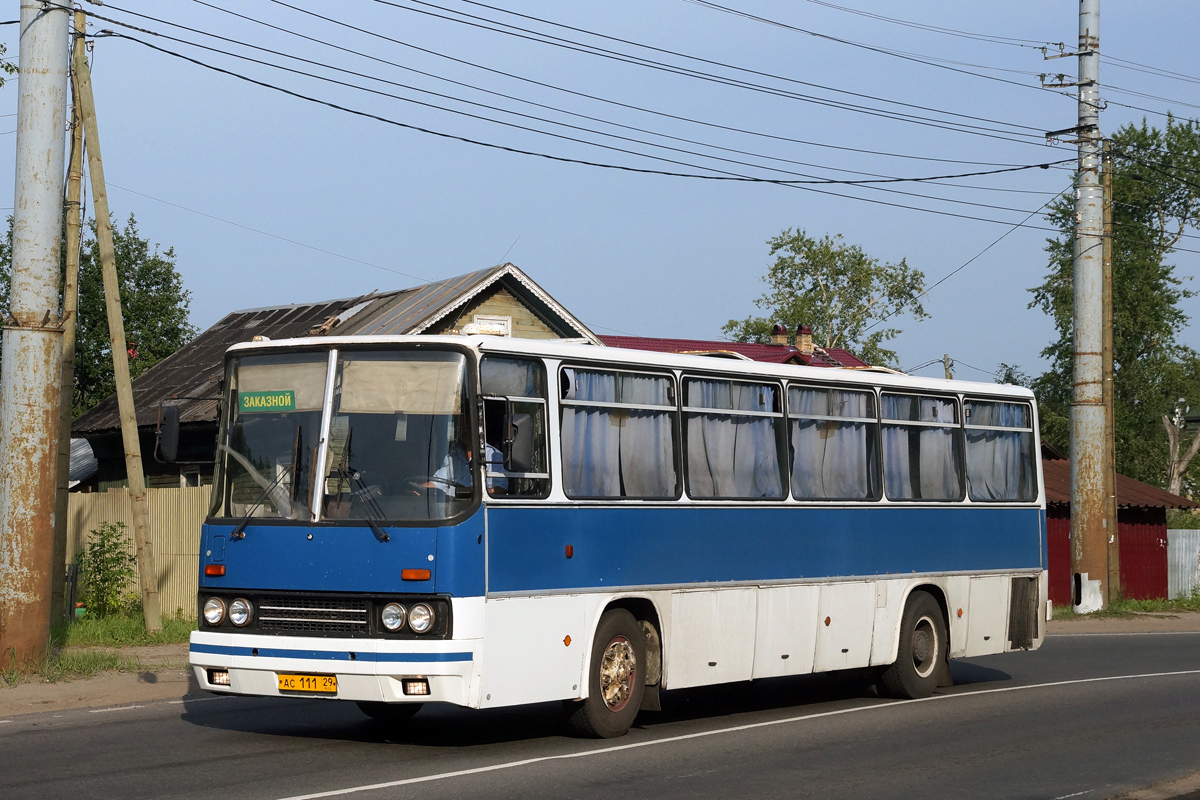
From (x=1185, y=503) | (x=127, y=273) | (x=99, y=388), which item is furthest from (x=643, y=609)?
(x=127, y=273)

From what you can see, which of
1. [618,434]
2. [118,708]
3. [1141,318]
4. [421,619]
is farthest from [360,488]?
[1141,318]

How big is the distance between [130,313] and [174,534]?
29.2m

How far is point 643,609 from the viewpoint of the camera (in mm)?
12180

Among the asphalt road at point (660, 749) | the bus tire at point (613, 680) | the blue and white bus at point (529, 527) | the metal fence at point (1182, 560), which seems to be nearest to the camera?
the asphalt road at point (660, 749)

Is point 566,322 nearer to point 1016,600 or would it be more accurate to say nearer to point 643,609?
point 1016,600

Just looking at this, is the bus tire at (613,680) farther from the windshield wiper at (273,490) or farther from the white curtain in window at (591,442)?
the windshield wiper at (273,490)

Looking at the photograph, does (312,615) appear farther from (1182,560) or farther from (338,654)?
(1182,560)

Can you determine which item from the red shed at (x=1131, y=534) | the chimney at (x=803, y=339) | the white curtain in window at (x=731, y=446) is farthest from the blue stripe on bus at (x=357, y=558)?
the chimney at (x=803, y=339)

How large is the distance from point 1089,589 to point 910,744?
20.2 m

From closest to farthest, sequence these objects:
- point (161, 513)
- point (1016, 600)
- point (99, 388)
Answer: point (1016, 600)
point (161, 513)
point (99, 388)

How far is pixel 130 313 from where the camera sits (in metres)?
52.0

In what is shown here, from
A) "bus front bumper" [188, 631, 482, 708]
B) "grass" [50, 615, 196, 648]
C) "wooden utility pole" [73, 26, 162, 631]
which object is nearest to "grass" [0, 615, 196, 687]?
"grass" [50, 615, 196, 648]

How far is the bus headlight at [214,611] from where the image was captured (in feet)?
36.1

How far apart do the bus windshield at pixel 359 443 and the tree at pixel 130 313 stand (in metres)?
38.7
